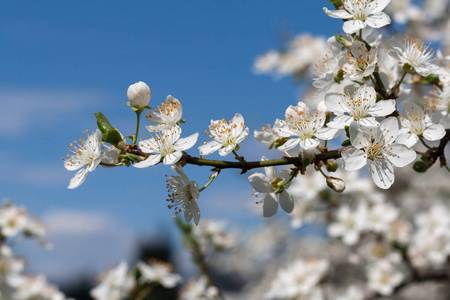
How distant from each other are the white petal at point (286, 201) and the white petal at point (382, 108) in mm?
328

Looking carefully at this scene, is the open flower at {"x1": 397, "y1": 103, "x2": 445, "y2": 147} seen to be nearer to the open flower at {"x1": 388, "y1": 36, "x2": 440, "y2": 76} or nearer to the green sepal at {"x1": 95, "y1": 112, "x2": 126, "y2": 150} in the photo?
the open flower at {"x1": 388, "y1": 36, "x2": 440, "y2": 76}

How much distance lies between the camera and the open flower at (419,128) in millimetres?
1360

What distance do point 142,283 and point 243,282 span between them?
278 inches

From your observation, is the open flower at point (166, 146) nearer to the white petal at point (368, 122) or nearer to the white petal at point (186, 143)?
the white petal at point (186, 143)

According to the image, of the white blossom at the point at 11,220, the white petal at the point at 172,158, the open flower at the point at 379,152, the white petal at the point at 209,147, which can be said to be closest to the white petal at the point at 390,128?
the open flower at the point at 379,152

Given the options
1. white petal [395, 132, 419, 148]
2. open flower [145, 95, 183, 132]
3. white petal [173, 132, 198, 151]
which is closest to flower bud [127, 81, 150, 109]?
open flower [145, 95, 183, 132]

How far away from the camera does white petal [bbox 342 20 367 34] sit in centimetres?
136

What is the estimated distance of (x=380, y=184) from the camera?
127 cm

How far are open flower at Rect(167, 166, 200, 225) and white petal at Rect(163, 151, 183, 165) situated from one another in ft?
0.22

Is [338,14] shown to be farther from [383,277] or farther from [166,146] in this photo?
[383,277]

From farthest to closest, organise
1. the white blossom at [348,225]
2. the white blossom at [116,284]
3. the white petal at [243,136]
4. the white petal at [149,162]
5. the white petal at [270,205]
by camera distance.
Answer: the white blossom at [348,225] → the white blossom at [116,284] → the white petal at [270,205] → the white petal at [243,136] → the white petal at [149,162]

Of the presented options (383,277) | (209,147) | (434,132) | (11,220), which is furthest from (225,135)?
(383,277)

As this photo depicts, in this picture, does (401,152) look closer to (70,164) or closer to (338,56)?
(338,56)

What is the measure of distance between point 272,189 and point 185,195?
25cm
